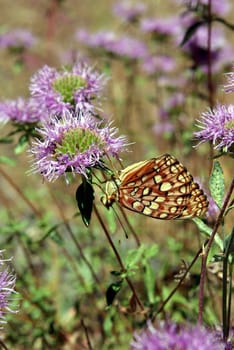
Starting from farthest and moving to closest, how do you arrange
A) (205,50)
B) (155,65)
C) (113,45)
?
(155,65) < (113,45) < (205,50)

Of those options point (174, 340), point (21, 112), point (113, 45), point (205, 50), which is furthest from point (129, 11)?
point (174, 340)

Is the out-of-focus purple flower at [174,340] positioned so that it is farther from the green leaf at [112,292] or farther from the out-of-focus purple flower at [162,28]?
the out-of-focus purple flower at [162,28]

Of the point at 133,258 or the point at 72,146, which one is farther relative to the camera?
the point at 133,258

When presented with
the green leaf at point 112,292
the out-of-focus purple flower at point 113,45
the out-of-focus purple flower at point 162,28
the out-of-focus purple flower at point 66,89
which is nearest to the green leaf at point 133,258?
the green leaf at point 112,292

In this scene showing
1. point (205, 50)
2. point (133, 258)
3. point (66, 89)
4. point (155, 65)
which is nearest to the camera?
point (133, 258)

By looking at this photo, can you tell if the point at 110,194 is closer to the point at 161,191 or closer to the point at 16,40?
the point at 161,191

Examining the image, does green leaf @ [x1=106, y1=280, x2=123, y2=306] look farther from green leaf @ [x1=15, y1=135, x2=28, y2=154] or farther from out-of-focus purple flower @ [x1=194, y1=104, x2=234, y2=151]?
green leaf @ [x1=15, y1=135, x2=28, y2=154]
